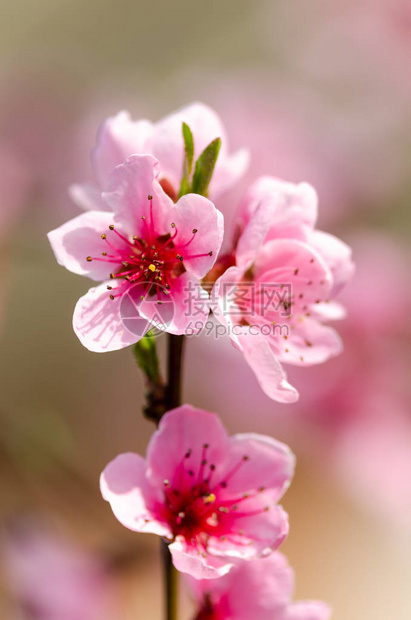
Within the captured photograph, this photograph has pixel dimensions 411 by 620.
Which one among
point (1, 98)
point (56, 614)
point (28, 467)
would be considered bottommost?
point (56, 614)

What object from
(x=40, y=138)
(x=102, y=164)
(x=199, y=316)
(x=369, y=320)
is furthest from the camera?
(x=40, y=138)

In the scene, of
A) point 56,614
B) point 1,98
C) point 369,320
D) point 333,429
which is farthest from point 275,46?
point 56,614

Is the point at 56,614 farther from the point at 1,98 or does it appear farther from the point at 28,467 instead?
the point at 1,98

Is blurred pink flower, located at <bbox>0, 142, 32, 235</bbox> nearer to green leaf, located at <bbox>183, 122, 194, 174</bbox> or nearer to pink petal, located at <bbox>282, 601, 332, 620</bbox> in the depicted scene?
green leaf, located at <bbox>183, 122, 194, 174</bbox>

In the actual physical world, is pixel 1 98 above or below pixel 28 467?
above

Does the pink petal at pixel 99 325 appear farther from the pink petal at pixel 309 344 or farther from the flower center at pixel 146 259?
the pink petal at pixel 309 344

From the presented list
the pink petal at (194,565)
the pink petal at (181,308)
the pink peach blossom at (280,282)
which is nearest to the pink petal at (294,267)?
the pink peach blossom at (280,282)

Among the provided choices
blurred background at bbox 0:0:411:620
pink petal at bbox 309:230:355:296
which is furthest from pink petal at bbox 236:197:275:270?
blurred background at bbox 0:0:411:620

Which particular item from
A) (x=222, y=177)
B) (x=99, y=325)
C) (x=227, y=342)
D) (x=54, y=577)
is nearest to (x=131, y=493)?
(x=99, y=325)
